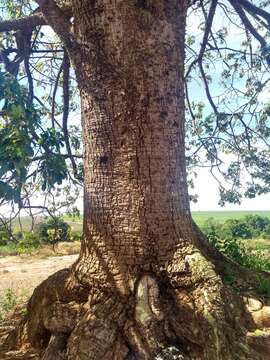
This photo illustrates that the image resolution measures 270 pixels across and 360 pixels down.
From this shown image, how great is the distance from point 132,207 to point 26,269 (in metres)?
8.80

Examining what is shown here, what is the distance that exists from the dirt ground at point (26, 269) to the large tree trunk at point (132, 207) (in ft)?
17.1

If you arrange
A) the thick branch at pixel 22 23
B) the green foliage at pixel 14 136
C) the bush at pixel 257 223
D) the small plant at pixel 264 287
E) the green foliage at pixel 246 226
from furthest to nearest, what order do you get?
1. the bush at pixel 257 223
2. the green foliage at pixel 246 226
3. the thick branch at pixel 22 23
4. the small plant at pixel 264 287
5. the green foliage at pixel 14 136

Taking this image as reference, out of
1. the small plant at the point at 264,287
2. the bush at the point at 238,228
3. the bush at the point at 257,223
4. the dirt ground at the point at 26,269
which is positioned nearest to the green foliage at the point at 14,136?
the small plant at the point at 264,287

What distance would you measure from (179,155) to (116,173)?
0.47 metres

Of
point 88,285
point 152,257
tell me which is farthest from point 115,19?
point 88,285

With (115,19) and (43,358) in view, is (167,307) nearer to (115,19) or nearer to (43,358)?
(43,358)

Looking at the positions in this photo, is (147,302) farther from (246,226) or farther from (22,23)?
(246,226)

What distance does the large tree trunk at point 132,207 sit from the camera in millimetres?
2852

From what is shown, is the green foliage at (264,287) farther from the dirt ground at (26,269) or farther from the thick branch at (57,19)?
the dirt ground at (26,269)

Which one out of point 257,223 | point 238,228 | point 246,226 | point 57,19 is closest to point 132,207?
point 57,19

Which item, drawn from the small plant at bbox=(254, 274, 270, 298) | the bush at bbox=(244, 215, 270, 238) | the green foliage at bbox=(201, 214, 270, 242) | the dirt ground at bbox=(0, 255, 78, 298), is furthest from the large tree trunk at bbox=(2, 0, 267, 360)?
the bush at bbox=(244, 215, 270, 238)

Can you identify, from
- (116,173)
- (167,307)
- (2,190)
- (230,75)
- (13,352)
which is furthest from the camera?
(230,75)

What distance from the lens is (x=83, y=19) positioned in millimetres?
3242

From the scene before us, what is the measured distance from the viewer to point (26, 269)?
441 inches
